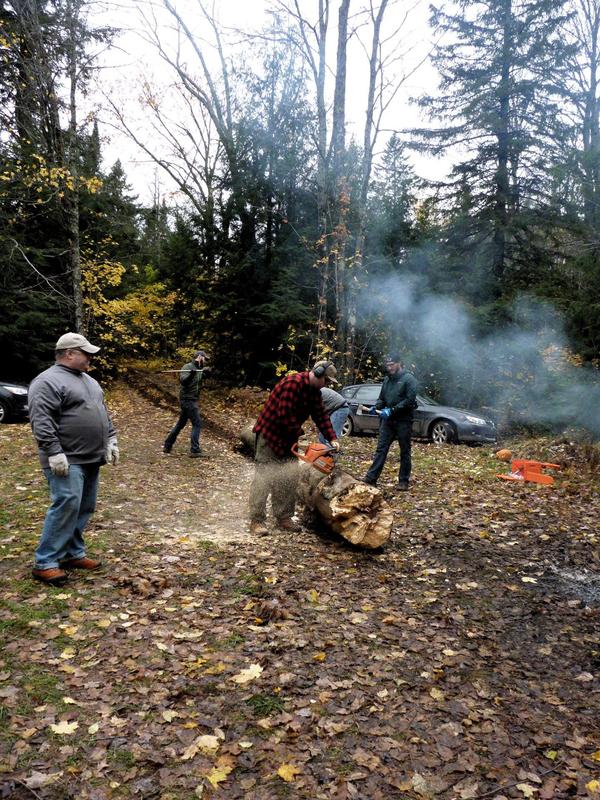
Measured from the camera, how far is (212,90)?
23.1 metres

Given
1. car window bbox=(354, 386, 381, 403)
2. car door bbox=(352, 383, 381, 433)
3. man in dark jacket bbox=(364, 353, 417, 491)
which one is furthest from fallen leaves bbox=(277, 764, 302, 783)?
car window bbox=(354, 386, 381, 403)

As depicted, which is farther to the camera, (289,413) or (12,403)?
(12,403)

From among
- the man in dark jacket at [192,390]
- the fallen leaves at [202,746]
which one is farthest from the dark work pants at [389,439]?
the fallen leaves at [202,746]

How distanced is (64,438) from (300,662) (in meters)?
2.65

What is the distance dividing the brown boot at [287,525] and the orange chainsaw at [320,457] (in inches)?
30.7

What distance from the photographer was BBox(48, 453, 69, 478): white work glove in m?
4.29

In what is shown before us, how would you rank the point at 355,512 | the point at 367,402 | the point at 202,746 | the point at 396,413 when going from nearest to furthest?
1. the point at 202,746
2. the point at 355,512
3. the point at 396,413
4. the point at 367,402

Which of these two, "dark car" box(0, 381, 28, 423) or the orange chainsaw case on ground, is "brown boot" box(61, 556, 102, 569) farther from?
"dark car" box(0, 381, 28, 423)

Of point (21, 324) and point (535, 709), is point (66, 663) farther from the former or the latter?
point (21, 324)

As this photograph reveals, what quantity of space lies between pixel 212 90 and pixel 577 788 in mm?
26156

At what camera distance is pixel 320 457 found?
623 centimetres

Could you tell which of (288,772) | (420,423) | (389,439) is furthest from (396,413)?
(288,772)

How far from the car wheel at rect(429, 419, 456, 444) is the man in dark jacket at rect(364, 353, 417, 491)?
16.3 ft

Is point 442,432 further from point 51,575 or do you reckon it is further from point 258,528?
point 51,575
